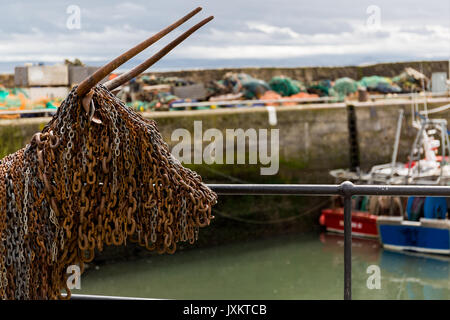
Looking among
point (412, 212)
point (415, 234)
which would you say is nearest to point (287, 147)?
point (412, 212)

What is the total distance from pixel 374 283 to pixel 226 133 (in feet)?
15.2

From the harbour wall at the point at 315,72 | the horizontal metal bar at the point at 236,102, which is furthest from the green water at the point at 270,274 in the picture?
the harbour wall at the point at 315,72

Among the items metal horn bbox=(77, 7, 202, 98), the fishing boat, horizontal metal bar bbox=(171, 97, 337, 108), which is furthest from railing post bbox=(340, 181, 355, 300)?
horizontal metal bar bbox=(171, 97, 337, 108)

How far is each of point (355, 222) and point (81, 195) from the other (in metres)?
16.0

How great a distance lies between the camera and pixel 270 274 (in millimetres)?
14852

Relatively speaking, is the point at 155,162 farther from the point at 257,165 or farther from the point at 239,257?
the point at 257,165

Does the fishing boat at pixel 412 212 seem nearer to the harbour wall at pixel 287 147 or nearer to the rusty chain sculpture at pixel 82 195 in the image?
the harbour wall at pixel 287 147

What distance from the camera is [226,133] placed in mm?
16594

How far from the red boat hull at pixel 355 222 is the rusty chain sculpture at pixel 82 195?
15.2 m

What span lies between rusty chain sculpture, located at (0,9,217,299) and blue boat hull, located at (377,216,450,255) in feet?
47.8

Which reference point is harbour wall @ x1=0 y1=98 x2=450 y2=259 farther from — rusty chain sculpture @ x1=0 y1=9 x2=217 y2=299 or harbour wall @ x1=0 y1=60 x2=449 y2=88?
rusty chain sculpture @ x1=0 y1=9 x2=217 y2=299

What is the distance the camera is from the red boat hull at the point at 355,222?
17109 millimetres

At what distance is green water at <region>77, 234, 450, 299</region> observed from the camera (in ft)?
44.6
